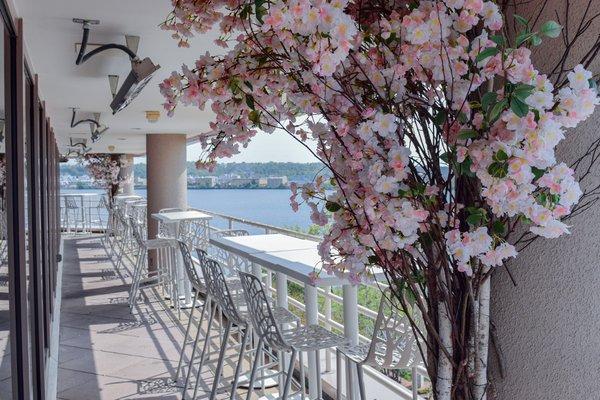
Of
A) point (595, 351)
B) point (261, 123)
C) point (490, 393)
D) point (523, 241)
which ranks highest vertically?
point (261, 123)

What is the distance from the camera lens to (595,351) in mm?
1197

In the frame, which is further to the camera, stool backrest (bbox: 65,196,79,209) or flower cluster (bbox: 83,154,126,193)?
flower cluster (bbox: 83,154,126,193)

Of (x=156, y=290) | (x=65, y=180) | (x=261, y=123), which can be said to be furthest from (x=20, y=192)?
(x=65, y=180)

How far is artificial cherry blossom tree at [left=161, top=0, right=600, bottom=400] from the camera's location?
0.87 meters

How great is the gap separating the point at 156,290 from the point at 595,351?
19.8ft

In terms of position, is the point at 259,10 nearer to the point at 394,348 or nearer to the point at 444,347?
the point at 444,347

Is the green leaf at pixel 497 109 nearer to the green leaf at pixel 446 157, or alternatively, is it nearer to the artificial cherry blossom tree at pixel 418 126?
the artificial cherry blossom tree at pixel 418 126

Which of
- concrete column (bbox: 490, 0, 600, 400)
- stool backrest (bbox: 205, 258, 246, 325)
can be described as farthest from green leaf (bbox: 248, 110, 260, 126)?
stool backrest (bbox: 205, 258, 246, 325)

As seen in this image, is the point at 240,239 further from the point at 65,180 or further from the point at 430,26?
the point at 65,180

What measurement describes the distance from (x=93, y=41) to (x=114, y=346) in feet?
8.28

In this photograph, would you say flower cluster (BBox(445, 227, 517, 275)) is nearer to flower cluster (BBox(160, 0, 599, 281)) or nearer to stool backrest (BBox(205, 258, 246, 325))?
flower cluster (BBox(160, 0, 599, 281))

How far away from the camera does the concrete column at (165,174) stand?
7695mm

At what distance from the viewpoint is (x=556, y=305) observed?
4.12ft

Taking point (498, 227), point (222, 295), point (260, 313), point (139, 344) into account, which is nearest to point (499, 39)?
point (498, 227)
